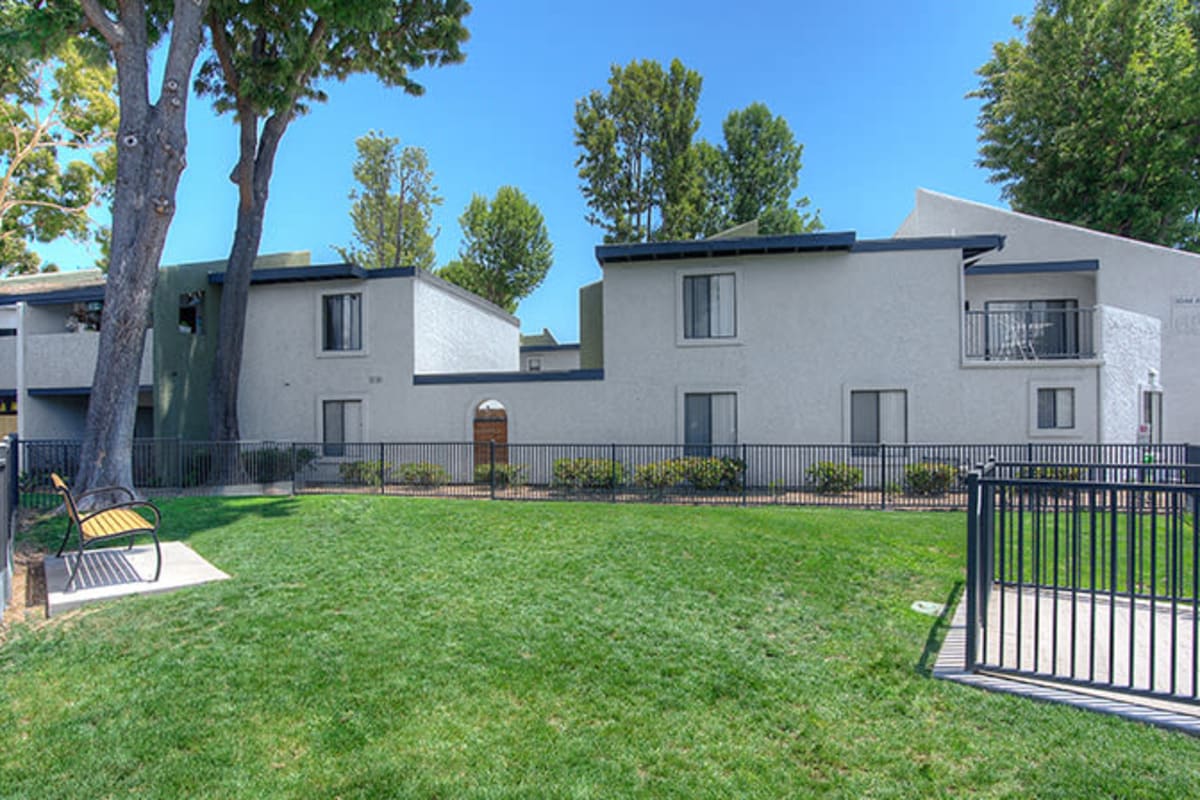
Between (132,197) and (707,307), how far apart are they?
513 inches

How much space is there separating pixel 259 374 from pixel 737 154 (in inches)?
997

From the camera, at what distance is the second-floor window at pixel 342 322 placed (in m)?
19.4

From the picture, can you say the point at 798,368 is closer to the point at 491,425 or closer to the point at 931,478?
the point at 931,478

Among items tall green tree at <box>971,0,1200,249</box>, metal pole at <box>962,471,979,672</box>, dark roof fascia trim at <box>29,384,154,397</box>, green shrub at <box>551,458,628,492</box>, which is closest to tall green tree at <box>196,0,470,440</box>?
dark roof fascia trim at <box>29,384,154,397</box>

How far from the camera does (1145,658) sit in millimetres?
4789

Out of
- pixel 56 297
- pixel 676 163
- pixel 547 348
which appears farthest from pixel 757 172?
pixel 56 297

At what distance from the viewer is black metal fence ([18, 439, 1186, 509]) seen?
48.0ft

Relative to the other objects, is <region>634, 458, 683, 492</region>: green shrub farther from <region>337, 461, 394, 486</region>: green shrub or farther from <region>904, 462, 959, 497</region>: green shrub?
<region>337, 461, 394, 486</region>: green shrub

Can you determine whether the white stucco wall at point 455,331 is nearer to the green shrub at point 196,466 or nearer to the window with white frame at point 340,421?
the window with white frame at point 340,421

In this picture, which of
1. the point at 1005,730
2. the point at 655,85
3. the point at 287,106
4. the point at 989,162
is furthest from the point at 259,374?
the point at 989,162

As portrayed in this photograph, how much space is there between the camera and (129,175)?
39.9ft

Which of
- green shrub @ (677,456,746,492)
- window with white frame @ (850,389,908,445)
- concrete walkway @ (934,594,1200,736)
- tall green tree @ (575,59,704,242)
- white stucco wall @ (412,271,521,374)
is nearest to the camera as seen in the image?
concrete walkway @ (934,594,1200,736)

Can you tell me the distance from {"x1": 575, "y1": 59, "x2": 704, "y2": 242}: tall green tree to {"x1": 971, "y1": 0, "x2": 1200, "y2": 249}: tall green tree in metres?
13.6

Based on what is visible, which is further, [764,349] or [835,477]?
[764,349]
